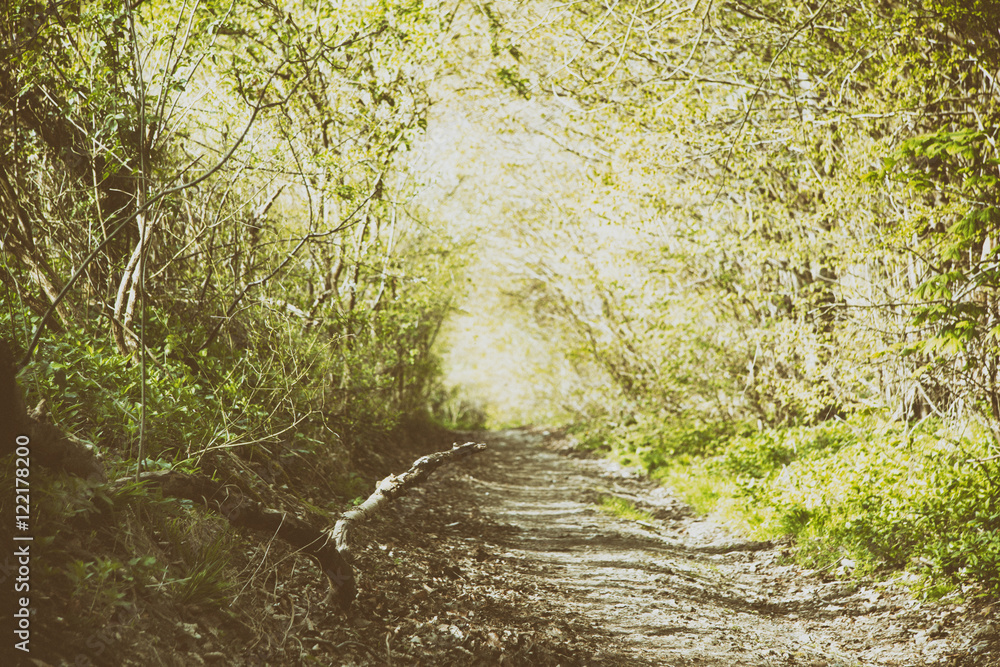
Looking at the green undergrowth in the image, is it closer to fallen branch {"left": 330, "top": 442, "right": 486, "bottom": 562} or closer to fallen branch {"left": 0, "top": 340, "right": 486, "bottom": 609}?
fallen branch {"left": 330, "top": 442, "right": 486, "bottom": 562}

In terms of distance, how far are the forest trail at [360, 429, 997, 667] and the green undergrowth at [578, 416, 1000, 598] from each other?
0.23 meters

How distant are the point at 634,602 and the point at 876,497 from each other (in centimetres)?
239

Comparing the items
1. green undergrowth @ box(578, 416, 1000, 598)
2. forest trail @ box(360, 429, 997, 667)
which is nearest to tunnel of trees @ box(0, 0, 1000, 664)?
green undergrowth @ box(578, 416, 1000, 598)

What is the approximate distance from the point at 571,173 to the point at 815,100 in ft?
15.2

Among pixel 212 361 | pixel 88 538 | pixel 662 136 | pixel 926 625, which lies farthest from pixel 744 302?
pixel 88 538

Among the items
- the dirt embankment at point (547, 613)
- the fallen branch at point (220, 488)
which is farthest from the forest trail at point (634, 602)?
the fallen branch at point (220, 488)

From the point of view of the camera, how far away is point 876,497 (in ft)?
18.2

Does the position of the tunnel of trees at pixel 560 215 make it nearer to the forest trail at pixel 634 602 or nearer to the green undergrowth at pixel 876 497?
the green undergrowth at pixel 876 497

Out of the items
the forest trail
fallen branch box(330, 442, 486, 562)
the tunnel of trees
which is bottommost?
the forest trail

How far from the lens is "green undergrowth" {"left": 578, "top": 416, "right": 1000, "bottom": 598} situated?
465cm

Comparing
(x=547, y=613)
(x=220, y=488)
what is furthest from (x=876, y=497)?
(x=220, y=488)

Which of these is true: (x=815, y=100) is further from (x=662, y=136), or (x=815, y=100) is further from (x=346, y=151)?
(x=346, y=151)

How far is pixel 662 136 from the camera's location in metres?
8.12

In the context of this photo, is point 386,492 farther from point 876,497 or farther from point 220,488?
point 876,497
